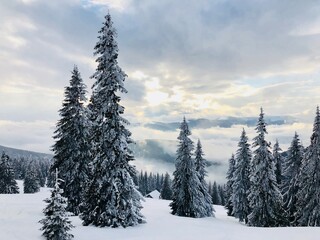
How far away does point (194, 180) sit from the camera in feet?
145

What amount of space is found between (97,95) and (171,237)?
11939mm

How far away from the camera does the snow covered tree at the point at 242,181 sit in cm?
4862

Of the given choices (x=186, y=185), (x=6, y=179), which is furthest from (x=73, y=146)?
(x=6, y=179)

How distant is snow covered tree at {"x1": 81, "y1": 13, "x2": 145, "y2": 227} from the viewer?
22.6 meters

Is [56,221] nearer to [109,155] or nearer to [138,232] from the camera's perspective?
[138,232]

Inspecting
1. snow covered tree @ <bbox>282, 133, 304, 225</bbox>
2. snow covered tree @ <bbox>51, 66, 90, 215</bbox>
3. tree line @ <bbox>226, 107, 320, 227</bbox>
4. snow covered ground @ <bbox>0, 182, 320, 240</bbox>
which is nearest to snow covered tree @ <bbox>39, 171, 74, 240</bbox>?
snow covered ground @ <bbox>0, 182, 320, 240</bbox>

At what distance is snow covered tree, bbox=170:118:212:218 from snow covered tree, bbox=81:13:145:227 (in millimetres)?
20157

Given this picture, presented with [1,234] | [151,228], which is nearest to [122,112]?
[151,228]

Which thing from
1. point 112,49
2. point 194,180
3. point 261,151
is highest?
point 112,49

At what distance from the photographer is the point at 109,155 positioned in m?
23.3

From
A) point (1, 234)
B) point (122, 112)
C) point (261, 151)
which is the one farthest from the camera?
point (261, 151)

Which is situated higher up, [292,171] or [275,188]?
[292,171]

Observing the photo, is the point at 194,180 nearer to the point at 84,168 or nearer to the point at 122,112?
the point at 84,168

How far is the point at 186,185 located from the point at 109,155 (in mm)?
23212
